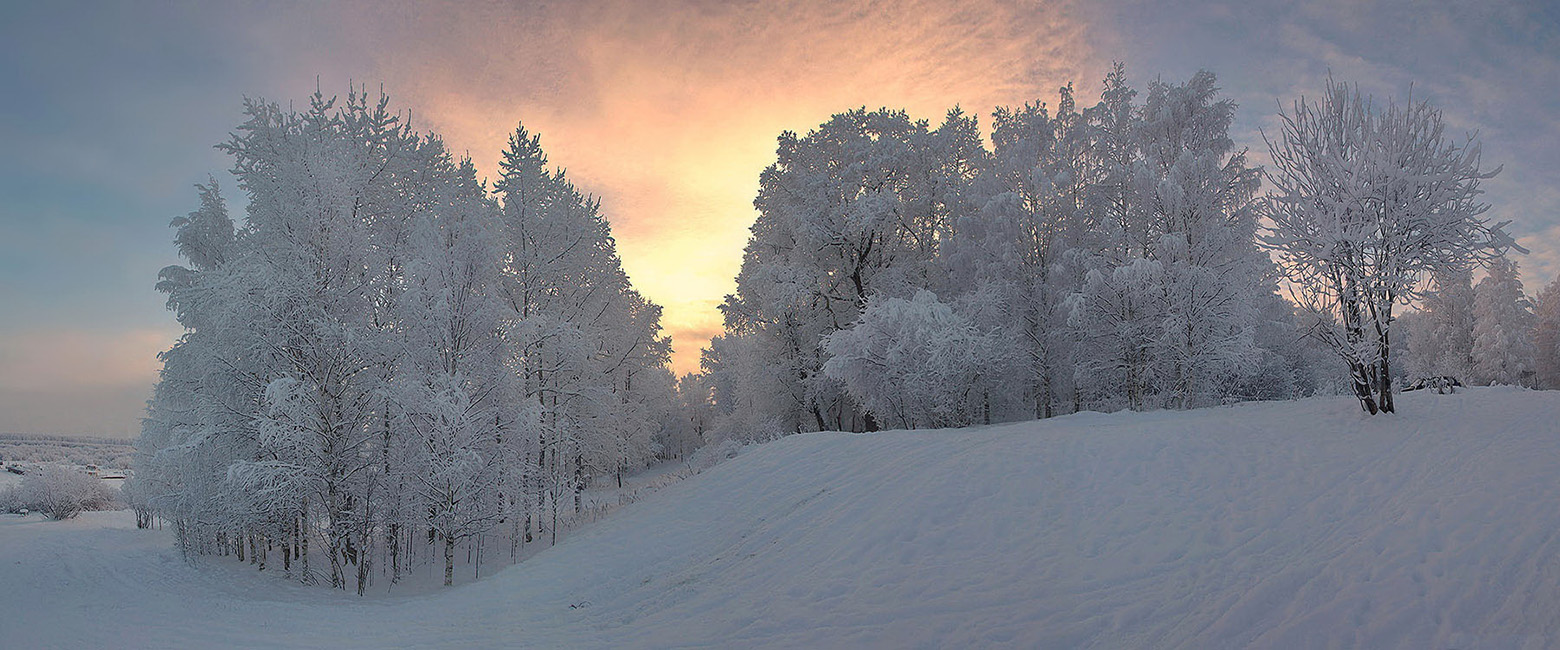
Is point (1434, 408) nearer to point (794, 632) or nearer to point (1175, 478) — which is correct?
point (1175, 478)

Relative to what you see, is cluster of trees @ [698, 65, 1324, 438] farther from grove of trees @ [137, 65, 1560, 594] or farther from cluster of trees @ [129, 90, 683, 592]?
cluster of trees @ [129, 90, 683, 592]

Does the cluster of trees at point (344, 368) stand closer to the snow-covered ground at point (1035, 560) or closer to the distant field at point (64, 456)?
the snow-covered ground at point (1035, 560)

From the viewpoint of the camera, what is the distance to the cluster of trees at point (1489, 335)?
40594 mm

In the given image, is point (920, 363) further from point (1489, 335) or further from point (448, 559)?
point (1489, 335)

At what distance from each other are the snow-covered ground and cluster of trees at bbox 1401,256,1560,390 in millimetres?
33127

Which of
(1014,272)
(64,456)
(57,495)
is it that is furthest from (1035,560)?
(64,456)

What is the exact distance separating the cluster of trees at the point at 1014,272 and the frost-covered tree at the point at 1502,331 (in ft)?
66.8

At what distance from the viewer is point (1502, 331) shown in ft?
133

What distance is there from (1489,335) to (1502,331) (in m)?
0.68

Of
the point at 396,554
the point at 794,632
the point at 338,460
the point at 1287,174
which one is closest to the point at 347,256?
the point at 338,460

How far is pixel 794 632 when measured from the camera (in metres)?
8.59

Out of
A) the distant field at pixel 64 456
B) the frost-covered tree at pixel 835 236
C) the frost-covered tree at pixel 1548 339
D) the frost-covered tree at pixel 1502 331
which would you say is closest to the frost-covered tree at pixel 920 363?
the frost-covered tree at pixel 835 236

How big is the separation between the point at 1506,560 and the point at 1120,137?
22.3 meters

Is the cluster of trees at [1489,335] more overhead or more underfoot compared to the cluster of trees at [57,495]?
more overhead
